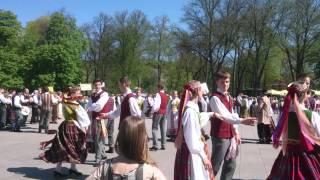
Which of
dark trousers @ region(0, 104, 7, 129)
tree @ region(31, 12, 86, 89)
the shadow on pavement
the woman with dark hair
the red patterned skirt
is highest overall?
tree @ region(31, 12, 86, 89)

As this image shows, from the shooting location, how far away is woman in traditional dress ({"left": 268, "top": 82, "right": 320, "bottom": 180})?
619 cm

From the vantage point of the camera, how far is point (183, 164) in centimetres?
599

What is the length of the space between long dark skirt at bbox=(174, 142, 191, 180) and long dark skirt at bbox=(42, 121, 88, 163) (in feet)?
10.8

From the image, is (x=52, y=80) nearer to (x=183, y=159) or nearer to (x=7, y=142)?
(x=7, y=142)

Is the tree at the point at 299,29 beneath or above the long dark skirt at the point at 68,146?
above

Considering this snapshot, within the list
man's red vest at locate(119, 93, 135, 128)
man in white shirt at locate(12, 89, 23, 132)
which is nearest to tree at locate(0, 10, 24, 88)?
man in white shirt at locate(12, 89, 23, 132)

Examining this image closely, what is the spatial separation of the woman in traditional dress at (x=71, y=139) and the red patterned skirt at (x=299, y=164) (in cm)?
384

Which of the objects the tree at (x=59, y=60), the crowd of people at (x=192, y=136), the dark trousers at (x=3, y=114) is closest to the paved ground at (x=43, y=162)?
the crowd of people at (x=192, y=136)

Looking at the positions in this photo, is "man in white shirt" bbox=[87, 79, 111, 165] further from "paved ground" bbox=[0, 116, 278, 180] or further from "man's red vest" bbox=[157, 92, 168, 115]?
"man's red vest" bbox=[157, 92, 168, 115]

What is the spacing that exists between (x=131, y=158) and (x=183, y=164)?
2.83 metres

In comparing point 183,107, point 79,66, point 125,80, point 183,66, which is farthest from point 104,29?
point 183,107

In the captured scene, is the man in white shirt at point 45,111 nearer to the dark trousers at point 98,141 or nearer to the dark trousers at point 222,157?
the dark trousers at point 98,141

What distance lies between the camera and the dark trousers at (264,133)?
629 inches

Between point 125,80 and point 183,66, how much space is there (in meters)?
47.9
